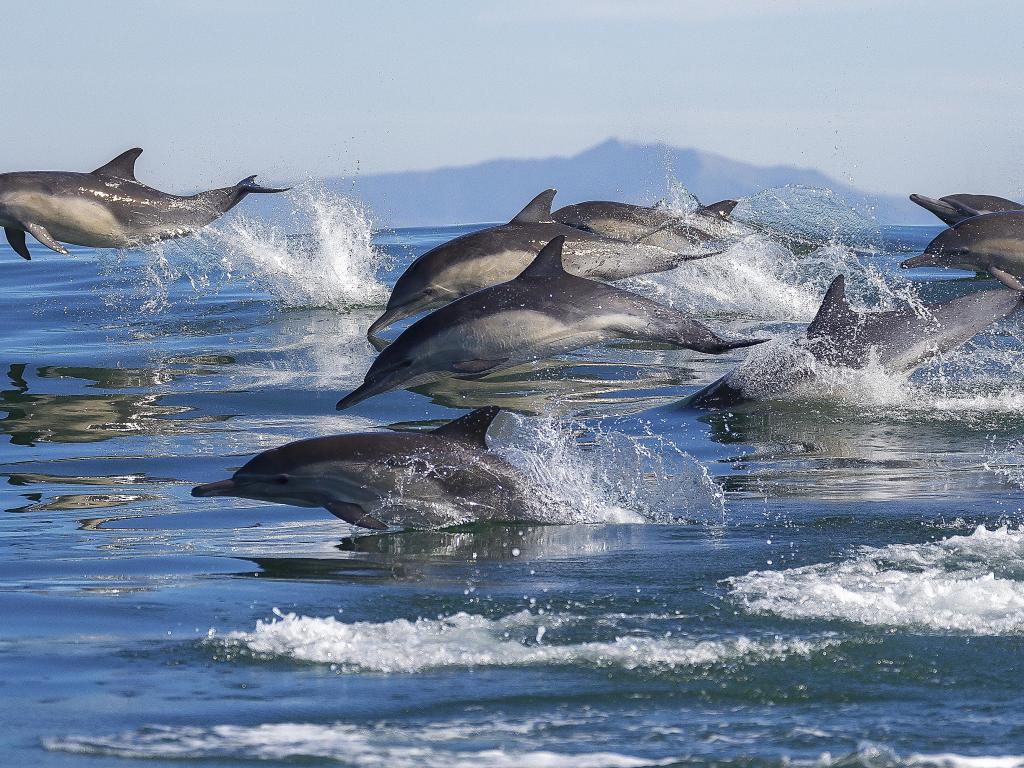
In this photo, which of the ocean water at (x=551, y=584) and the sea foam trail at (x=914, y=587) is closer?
the ocean water at (x=551, y=584)

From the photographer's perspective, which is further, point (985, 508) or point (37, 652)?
point (985, 508)

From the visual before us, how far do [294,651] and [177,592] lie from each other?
1.28 m

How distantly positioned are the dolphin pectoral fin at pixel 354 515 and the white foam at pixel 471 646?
1350 millimetres

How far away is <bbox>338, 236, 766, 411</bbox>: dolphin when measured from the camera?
34.3 ft

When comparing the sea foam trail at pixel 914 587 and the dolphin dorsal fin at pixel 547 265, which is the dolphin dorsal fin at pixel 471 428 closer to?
the sea foam trail at pixel 914 587

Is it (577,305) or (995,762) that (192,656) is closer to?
(995,762)

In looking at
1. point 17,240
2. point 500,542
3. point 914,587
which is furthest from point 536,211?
point 914,587

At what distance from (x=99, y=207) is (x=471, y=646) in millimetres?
10796

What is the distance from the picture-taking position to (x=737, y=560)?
23.6 feet

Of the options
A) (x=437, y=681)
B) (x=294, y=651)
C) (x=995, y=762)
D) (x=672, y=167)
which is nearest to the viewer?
(x=995, y=762)

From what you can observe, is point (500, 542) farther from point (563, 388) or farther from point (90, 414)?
point (90, 414)

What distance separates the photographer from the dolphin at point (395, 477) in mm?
7836

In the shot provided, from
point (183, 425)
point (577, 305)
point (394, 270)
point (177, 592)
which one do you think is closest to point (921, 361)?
point (577, 305)

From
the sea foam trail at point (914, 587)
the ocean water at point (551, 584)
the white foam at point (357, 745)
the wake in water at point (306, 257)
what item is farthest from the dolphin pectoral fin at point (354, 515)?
the wake in water at point (306, 257)
